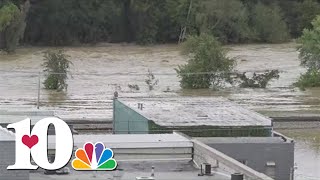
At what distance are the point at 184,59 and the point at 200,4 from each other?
887 inches

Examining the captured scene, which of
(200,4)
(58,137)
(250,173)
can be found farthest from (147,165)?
(200,4)

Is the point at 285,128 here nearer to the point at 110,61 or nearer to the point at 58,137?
the point at 58,137

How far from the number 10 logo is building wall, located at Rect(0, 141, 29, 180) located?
45 centimetres

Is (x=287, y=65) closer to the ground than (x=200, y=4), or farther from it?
closer to the ground

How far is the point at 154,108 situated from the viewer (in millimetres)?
22438

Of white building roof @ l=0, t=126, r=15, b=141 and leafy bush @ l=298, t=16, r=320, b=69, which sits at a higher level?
leafy bush @ l=298, t=16, r=320, b=69

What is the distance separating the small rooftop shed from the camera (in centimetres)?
1920

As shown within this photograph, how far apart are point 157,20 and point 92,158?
79268 mm

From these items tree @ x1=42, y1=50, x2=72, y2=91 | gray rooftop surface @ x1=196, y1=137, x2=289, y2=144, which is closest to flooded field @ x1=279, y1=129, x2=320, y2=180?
gray rooftop surface @ x1=196, y1=137, x2=289, y2=144

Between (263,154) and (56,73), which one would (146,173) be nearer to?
(263,154)

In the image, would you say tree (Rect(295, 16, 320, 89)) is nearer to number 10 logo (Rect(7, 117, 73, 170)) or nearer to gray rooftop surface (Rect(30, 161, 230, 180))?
gray rooftop surface (Rect(30, 161, 230, 180))

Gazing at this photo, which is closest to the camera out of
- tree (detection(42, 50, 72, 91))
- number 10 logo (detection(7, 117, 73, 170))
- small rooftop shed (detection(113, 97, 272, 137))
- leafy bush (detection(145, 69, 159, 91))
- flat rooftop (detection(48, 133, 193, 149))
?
number 10 logo (detection(7, 117, 73, 170))

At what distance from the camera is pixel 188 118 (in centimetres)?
2031

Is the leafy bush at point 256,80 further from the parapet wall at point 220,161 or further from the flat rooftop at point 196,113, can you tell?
the parapet wall at point 220,161
